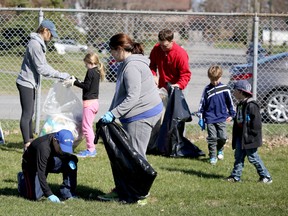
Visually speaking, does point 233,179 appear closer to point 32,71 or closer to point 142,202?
point 142,202

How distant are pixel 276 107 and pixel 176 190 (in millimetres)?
5102

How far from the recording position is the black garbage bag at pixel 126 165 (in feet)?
22.7

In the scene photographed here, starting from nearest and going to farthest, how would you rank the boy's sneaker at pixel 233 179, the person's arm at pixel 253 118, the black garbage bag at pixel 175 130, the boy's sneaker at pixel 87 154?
the person's arm at pixel 253 118 → the boy's sneaker at pixel 233 179 → the boy's sneaker at pixel 87 154 → the black garbage bag at pixel 175 130

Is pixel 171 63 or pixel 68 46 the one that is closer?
pixel 171 63

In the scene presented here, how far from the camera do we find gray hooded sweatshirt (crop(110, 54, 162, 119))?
6852mm

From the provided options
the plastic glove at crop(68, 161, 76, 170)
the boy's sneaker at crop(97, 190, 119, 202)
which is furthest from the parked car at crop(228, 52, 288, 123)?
the plastic glove at crop(68, 161, 76, 170)

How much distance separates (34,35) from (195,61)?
4.43m

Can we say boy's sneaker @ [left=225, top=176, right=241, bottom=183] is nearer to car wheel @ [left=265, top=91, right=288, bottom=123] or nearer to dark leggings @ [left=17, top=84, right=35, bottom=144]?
dark leggings @ [left=17, top=84, right=35, bottom=144]

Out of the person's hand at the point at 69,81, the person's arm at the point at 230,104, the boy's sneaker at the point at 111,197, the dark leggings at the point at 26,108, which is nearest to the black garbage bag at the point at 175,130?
the person's arm at the point at 230,104

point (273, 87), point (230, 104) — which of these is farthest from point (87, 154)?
point (273, 87)

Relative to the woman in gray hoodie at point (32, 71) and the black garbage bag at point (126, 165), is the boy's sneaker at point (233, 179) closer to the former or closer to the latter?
the black garbage bag at point (126, 165)

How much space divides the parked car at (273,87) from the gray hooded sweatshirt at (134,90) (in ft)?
16.9

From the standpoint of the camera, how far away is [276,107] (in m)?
12.3

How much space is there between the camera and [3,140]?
33.0ft
